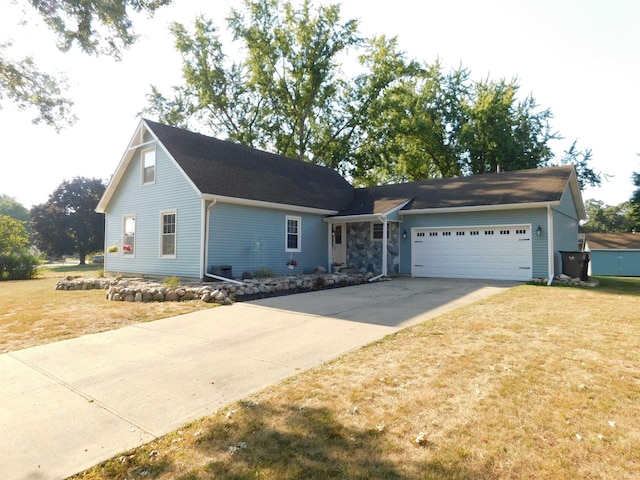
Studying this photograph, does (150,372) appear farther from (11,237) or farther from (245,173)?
(11,237)

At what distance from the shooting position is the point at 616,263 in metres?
25.6

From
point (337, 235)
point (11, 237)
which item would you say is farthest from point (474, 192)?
point (11, 237)

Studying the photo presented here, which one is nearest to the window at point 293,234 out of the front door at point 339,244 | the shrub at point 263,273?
the shrub at point 263,273

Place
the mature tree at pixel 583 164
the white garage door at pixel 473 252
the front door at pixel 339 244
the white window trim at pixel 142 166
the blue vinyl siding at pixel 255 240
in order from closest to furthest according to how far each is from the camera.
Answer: the blue vinyl siding at pixel 255 240
the white garage door at pixel 473 252
the white window trim at pixel 142 166
the front door at pixel 339 244
the mature tree at pixel 583 164

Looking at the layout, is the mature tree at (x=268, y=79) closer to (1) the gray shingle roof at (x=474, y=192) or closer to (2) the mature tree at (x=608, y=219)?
(1) the gray shingle roof at (x=474, y=192)

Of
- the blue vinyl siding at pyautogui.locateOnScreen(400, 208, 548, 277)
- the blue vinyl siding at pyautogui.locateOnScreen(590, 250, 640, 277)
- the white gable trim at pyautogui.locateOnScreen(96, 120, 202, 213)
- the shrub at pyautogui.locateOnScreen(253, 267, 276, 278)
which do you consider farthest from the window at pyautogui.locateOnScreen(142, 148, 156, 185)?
the blue vinyl siding at pyautogui.locateOnScreen(590, 250, 640, 277)

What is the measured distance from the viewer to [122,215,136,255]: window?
15039 mm

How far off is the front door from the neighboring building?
20.6 metres

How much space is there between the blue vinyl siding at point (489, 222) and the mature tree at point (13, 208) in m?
99.0

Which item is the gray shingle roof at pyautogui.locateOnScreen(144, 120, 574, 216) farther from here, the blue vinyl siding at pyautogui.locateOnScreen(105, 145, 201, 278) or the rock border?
the rock border

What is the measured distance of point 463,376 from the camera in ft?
12.8

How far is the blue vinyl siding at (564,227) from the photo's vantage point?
46.1 ft

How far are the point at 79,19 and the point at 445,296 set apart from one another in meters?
11.9

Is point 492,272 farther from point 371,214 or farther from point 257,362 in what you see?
point 257,362
